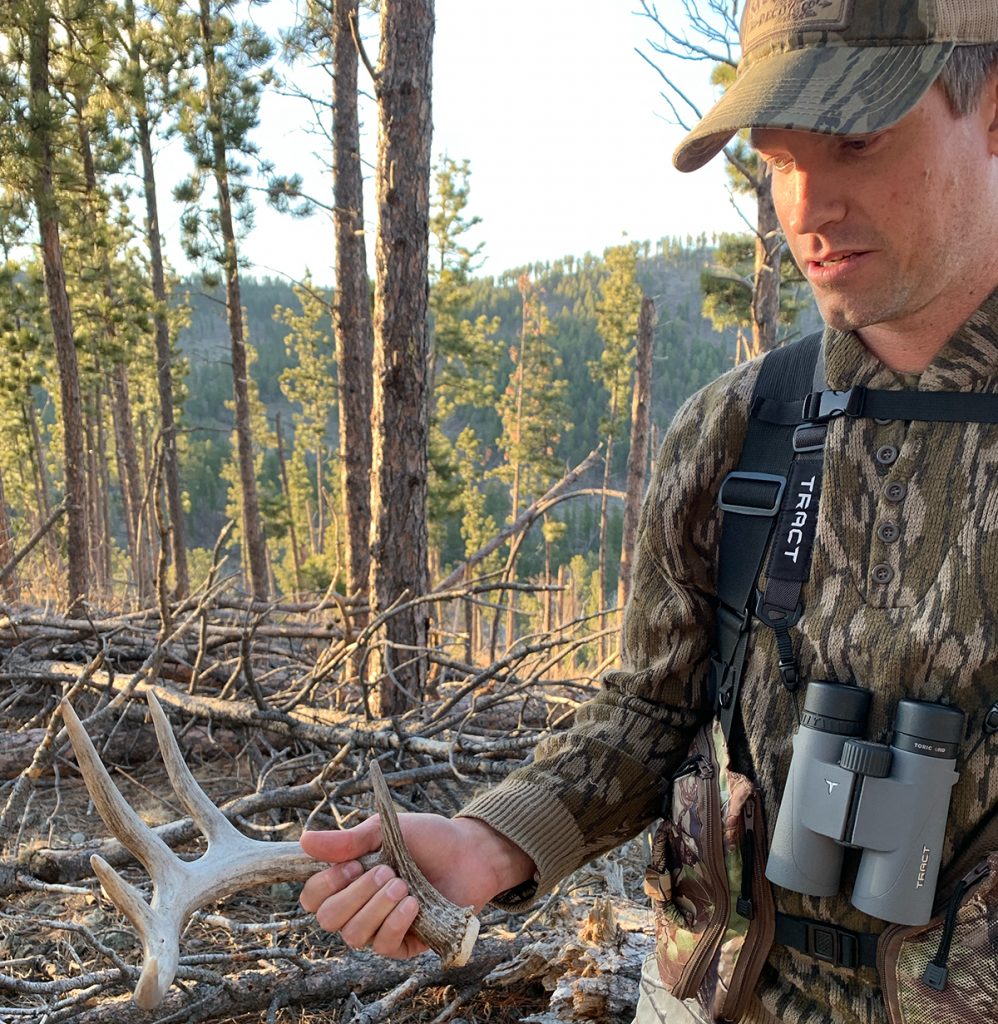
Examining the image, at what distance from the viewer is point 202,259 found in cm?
1434

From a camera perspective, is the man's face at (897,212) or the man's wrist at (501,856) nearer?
the man's face at (897,212)

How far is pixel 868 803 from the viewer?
1.16m

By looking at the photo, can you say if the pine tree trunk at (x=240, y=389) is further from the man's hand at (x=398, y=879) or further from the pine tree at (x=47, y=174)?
the man's hand at (x=398, y=879)

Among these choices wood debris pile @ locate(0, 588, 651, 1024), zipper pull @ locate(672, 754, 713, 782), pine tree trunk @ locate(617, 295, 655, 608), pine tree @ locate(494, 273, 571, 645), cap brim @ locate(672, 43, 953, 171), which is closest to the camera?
cap brim @ locate(672, 43, 953, 171)

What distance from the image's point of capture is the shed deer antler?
1271 millimetres

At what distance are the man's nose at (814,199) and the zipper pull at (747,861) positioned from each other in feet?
2.72

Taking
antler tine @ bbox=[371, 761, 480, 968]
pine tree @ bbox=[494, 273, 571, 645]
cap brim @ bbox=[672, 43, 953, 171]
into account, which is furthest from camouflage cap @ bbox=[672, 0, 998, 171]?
pine tree @ bbox=[494, 273, 571, 645]

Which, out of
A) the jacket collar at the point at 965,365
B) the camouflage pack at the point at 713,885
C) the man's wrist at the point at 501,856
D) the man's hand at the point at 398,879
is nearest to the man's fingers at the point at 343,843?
the man's hand at the point at 398,879

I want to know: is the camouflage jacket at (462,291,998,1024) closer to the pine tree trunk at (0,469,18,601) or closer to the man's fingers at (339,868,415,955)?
the man's fingers at (339,868,415,955)

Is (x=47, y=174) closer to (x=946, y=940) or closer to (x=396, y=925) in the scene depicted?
(x=396, y=925)

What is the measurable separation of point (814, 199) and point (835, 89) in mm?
A: 133

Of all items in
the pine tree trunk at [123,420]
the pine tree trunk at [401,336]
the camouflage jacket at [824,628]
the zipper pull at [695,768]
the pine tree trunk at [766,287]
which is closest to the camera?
the camouflage jacket at [824,628]

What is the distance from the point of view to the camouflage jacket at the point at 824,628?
1.15 metres

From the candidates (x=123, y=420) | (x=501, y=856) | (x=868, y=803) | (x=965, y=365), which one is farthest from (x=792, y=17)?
(x=123, y=420)
